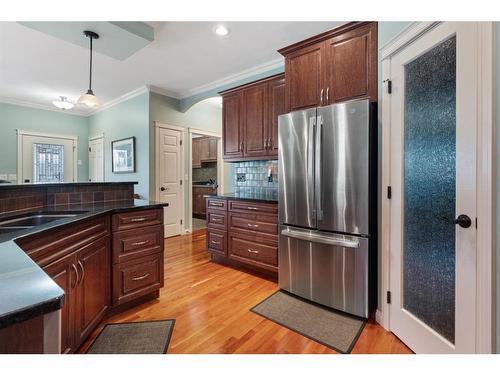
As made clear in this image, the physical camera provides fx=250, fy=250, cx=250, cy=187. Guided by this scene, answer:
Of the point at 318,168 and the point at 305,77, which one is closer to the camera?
the point at 318,168

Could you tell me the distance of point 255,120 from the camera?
10.7ft

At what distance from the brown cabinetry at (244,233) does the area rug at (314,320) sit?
47 centimetres

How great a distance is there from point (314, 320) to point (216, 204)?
174 cm

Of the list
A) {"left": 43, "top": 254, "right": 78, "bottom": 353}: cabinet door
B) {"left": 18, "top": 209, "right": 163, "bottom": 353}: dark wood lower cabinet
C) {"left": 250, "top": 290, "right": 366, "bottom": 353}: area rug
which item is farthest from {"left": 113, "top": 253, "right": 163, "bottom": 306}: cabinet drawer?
{"left": 250, "top": 290, "right": 366, "bottom": 353}: area rug

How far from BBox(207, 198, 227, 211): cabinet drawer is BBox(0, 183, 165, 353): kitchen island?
3.10 ft

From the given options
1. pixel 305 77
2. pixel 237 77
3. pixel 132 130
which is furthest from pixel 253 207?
pixel 132 130

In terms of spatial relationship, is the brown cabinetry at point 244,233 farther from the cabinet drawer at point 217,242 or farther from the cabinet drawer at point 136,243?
the cabinet drawer at point 136,243

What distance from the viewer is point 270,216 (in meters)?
2.64

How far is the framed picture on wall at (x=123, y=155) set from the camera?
4.62 meters

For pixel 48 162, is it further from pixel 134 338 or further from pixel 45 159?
pixel 134 338

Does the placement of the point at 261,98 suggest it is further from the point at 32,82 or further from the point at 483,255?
the point at 32,82

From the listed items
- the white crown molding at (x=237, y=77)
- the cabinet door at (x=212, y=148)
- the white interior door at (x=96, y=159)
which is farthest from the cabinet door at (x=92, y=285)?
the cabinet door at (x=212, y=148)

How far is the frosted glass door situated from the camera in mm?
1392
